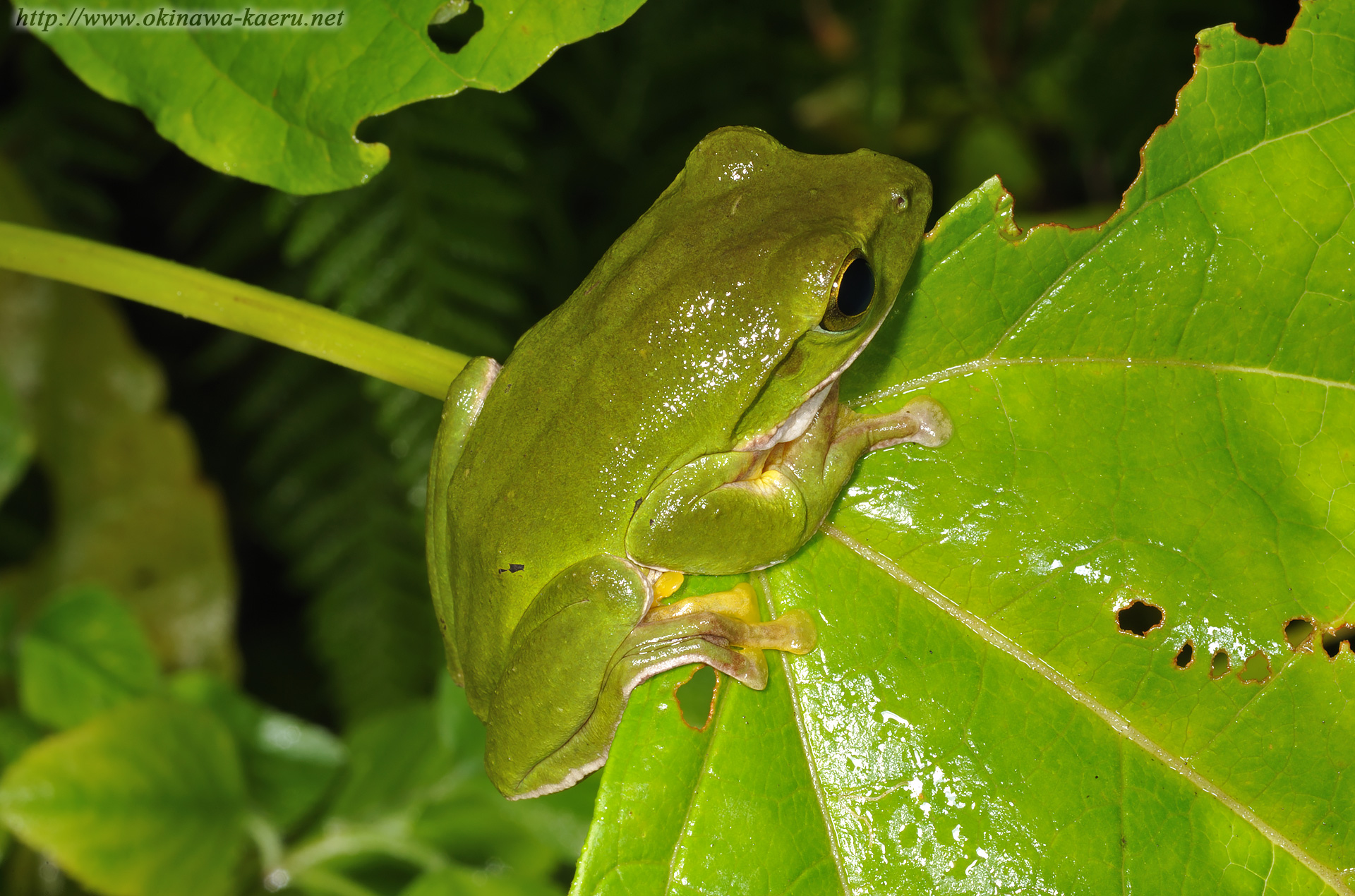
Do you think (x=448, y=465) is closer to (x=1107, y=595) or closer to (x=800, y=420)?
(x=800, y=420)

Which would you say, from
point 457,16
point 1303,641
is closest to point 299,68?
point 457,16

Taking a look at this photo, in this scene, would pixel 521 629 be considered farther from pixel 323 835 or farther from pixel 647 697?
pixel 323 835

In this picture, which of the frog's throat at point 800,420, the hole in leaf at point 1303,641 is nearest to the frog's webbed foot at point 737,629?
the frog's throat at point 800,420

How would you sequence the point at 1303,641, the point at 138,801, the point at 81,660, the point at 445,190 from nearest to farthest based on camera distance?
the point at 1303,641 → the point at 138,801 → the point at 81,660 → the point at 445,190

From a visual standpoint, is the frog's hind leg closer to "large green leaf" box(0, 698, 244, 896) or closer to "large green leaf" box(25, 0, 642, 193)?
"large green leaf" box(25, 0, 642, 193)

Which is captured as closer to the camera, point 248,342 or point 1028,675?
point 1028,675

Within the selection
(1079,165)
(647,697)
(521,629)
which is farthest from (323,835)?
(1079,165)

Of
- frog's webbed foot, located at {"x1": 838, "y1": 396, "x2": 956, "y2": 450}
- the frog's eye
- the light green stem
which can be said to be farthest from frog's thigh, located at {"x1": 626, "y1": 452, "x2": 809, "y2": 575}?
the light green stem
